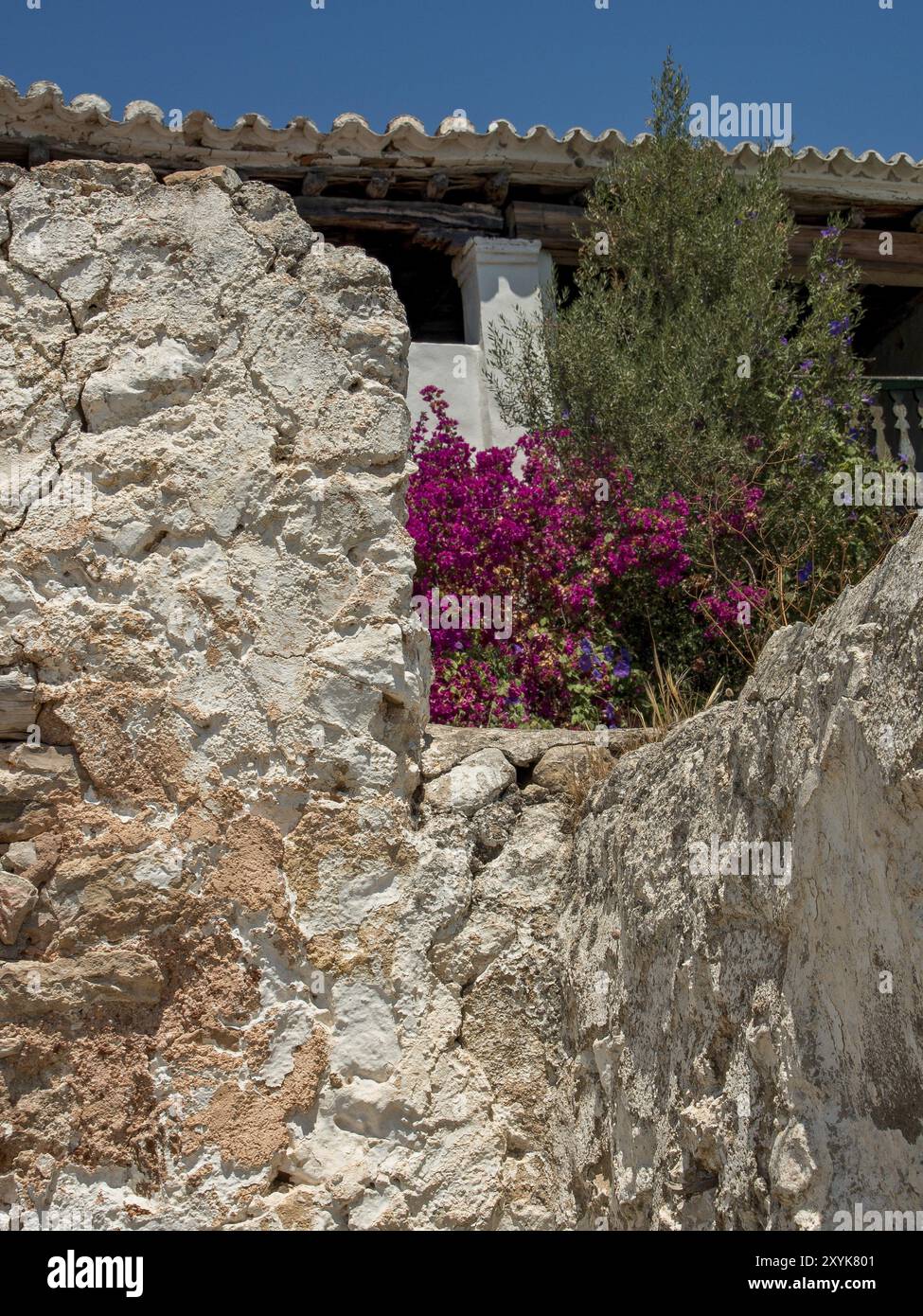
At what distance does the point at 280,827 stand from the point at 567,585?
2.24 meters

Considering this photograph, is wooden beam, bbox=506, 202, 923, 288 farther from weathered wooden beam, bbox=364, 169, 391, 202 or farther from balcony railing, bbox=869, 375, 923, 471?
balcony railing, bbox=869, 375, 923, 471

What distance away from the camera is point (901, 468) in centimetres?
719

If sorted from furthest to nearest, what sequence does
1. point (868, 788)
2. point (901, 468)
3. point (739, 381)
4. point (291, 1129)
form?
point (901, 468) < point (739, 381) < point (291, 1129) < point (868, 788)

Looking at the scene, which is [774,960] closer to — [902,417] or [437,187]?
[902,417]

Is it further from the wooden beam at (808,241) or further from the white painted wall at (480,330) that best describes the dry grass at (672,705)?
the wooden beam at (808,241)

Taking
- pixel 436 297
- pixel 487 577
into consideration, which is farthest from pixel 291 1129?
pixel 436 297

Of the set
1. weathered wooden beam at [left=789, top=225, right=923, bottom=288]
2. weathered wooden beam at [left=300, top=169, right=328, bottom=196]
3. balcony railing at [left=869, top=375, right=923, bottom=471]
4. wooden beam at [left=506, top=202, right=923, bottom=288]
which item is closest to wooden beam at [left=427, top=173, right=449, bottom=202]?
wooden beam at [left=506, top=202, right=923, bottom=288]

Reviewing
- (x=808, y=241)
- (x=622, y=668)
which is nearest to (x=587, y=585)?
(x=622, y=668)

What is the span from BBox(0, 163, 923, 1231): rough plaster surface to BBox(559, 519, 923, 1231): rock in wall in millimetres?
17

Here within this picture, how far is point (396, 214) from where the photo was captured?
7.80m

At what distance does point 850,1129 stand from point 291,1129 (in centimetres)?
147

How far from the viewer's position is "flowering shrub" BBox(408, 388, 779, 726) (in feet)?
16.5

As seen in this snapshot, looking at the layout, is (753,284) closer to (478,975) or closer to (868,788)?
(478,975)

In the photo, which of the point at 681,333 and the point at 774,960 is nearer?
the point at 774,960
